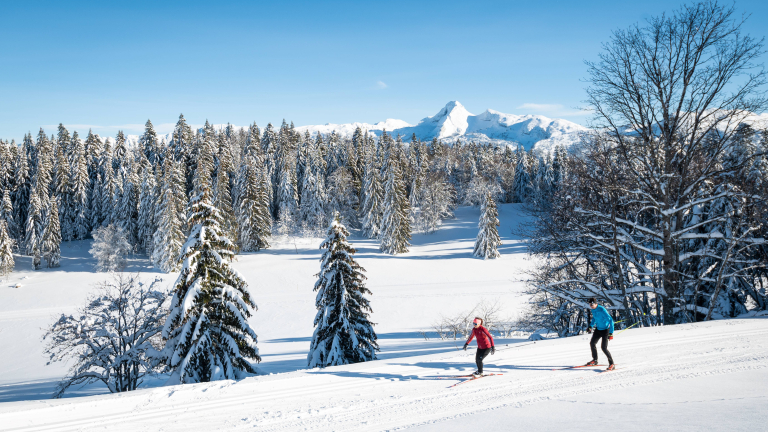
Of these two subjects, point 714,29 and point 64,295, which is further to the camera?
point 64,295

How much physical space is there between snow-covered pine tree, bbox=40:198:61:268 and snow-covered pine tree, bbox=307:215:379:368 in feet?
160

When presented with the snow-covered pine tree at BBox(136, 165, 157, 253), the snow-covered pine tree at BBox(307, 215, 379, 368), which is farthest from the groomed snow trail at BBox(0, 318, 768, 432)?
the snow-covered pine tree at BBox(136, 165, 157, 253)

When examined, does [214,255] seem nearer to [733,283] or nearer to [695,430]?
[695,430]

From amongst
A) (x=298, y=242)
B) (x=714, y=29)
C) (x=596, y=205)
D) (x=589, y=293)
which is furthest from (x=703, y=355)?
(x=298, y=242)

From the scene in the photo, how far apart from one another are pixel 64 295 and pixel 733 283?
51075 mm

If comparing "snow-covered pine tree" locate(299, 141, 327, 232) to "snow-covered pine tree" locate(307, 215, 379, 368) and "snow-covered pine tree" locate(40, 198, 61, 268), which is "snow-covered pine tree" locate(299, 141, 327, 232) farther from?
"snow-covered pine tree" locate(307, 215, 379, 368)

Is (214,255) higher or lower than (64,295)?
higher

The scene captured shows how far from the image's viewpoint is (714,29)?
11352 millimetres

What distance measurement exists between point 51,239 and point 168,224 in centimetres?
1719

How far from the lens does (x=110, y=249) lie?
44.3 metres

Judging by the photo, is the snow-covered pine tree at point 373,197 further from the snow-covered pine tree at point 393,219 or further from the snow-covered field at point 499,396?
the snow-covered field at point 499,396

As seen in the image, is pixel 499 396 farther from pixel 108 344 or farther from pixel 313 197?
pixel 313 197

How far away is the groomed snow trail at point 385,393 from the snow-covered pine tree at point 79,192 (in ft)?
199

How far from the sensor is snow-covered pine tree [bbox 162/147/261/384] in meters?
12.7
